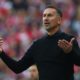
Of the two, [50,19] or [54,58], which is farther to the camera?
[50,19]

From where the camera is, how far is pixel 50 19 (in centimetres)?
766

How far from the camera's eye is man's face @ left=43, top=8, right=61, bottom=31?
7617mm

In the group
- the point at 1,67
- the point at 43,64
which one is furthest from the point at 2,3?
the point at 43,64

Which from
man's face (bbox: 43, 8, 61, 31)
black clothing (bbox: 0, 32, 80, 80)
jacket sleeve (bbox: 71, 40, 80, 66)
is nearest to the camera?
jacket sleeve (bbox: 71, 40, 80, 66)

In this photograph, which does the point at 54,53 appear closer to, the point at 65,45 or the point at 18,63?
the point at 65,45

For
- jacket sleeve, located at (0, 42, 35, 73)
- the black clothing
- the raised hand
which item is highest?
the raised hand

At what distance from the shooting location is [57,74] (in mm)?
7352

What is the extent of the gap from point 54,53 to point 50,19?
20.3 inches

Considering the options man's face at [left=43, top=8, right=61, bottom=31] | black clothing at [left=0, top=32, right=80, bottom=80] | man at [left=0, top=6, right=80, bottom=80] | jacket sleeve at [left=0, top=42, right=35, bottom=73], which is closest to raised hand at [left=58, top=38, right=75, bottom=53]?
man at [left=0, top=6, right=80, bottom=80]

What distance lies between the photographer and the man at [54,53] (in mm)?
7238

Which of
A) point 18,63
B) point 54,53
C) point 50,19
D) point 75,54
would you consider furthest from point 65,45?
point 18,63

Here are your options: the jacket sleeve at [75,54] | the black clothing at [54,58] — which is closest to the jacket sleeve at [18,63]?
the black clothing at [54,58]

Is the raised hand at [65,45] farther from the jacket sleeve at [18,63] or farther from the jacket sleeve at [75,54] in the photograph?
the jacket sleeve at [18,63]

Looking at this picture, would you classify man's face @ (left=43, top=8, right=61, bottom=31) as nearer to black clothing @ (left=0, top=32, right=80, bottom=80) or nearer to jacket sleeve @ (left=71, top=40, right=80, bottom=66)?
black clothing @ (left=0, top=32, right=80, bottom=80)
